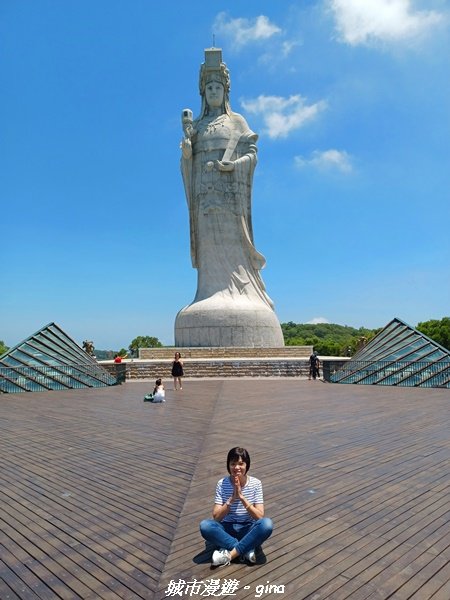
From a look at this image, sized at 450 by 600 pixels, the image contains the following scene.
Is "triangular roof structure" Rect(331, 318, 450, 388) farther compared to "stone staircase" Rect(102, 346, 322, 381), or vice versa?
"stone staircase" Rect(102, 346, 322, 381)

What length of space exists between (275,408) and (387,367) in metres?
7.35

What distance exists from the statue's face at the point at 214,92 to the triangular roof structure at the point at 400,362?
14606 millimetres

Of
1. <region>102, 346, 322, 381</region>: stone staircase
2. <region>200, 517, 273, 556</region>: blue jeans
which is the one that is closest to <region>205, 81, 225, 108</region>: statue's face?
<region>102, 346, 322, 381</region>: stone staircase

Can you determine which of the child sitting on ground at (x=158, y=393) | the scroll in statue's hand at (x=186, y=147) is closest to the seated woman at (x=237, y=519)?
the child sitting on ground at (x=158, y=393)

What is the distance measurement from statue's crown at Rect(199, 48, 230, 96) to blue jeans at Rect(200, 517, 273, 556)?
25.8m

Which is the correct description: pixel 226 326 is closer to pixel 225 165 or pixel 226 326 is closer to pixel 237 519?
pixel 225 165

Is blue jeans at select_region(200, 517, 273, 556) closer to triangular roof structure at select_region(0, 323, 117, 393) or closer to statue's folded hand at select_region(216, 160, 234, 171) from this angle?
triangular roof structure at select_region(0, 323, 117, 393)

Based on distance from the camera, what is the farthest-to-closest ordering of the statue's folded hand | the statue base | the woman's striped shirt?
the statue's folded hand
the statue base
the woman's striped shirt

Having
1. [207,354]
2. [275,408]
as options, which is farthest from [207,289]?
[275,408]

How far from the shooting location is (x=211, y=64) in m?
25.7

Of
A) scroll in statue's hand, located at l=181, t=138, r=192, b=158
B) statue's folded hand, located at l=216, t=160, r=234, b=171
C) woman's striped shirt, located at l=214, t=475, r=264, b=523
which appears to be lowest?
woman's striped shirt, located at l=214, t=475, r=264, b=523

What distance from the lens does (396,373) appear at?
1639 cm

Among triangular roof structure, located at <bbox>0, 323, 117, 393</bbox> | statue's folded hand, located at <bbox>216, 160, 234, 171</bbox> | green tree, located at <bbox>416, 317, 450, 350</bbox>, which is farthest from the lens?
green tree, located at <bbox>416, 317, 450, 350</bbox>

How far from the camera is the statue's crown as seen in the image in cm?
2561
